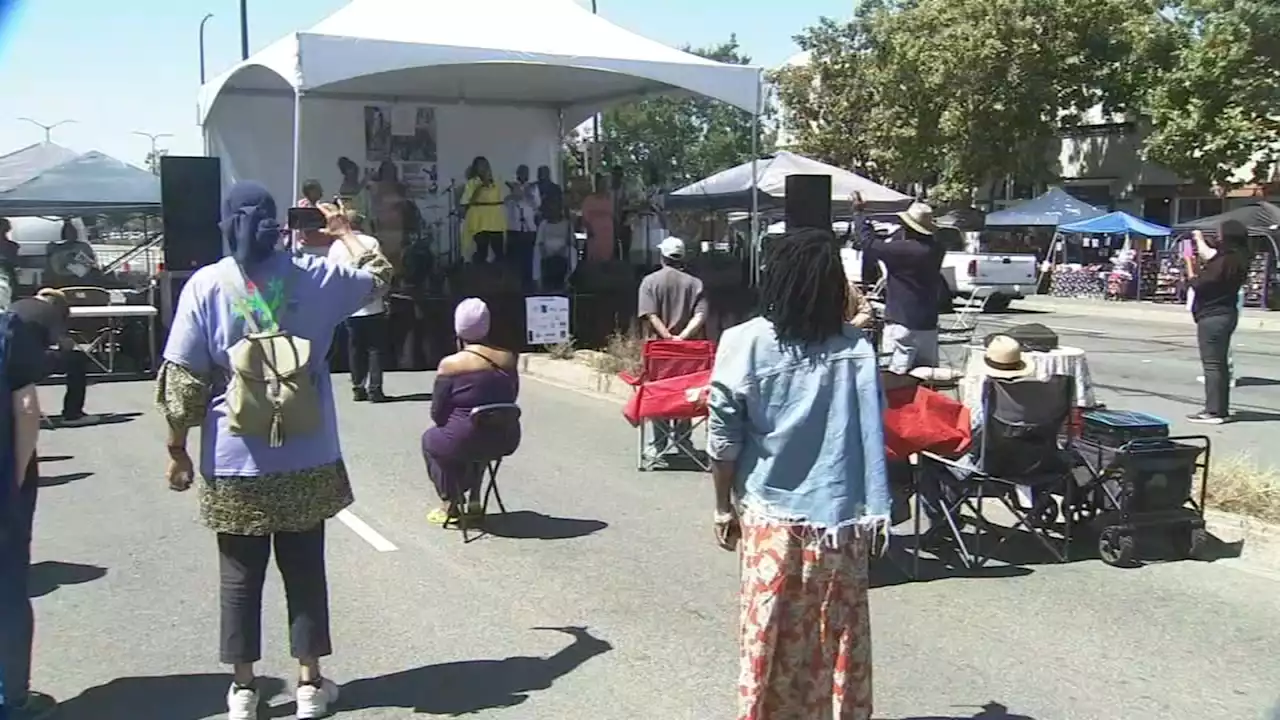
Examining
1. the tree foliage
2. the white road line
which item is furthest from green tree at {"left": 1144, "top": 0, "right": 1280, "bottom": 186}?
the white road line

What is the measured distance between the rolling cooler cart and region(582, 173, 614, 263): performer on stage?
1136 centimetres

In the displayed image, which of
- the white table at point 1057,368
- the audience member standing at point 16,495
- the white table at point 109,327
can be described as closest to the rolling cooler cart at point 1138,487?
the white table at point 1057,368

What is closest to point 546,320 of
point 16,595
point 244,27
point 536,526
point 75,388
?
point 75,388

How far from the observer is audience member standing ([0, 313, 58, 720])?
4.28m

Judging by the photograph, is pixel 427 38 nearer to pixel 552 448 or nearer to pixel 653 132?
pixel 552 448

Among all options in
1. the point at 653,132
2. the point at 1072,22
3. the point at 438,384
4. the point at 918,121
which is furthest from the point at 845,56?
the point at 438,384

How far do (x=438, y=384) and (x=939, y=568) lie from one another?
2878mm

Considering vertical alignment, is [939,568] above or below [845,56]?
below

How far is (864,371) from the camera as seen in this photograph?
3736mm

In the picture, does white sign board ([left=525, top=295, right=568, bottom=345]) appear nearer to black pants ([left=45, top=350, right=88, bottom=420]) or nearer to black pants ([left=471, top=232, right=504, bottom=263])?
black pants ([left=471, top=232, right=504, bottom=263])

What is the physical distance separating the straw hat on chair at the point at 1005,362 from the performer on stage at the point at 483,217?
11.5m

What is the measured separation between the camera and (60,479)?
29.0ft

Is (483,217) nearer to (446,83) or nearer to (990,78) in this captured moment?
(446,83)

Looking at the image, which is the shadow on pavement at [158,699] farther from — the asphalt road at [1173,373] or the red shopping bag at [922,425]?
the asphalt road at [1173,373]
